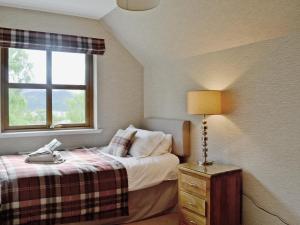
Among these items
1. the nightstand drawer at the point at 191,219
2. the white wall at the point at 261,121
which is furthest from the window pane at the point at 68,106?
the nightstand drawer at the point at 191,219

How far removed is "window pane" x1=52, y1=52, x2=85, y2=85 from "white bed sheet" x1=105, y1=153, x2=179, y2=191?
1.27 meters

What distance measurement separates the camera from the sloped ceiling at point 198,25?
6.90 feet

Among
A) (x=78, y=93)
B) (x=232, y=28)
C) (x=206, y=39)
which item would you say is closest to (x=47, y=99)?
(x=78, y=93)

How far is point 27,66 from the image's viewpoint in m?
3.43

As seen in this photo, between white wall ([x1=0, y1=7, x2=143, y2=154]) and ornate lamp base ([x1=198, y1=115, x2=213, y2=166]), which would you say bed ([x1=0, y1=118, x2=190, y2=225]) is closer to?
ornate lamp base ([x1=198, y1=115, x2=213, y2=166])

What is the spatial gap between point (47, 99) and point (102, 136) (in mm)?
858

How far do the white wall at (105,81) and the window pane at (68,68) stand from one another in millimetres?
239

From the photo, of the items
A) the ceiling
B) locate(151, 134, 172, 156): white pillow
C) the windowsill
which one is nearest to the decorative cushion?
locate(151, 134, 172, 156): white pillow

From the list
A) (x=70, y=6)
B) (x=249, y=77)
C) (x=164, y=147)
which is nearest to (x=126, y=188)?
(x=164, y=147)

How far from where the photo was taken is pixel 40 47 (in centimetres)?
337

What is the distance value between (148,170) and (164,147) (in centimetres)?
46

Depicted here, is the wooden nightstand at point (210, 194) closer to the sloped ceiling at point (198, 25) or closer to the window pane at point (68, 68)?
the sloped ceiling at point (198, 25)

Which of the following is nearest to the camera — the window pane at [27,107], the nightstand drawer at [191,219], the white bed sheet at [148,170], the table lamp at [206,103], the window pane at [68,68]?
the nightstand drawer at [191,219]

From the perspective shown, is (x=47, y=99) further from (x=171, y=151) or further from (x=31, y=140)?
(x=171, y=151)
